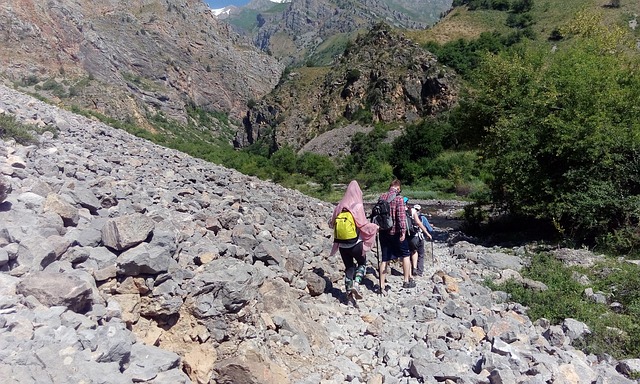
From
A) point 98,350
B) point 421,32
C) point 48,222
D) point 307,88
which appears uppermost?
point 421,32

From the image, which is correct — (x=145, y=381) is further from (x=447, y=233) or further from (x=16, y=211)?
(x=447, y=233)

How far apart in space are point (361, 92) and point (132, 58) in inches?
2160

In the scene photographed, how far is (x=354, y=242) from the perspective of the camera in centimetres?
698

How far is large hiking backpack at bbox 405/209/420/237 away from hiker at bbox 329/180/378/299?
1449mm

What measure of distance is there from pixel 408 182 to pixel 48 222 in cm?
4605

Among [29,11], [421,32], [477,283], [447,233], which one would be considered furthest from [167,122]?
[477,283]

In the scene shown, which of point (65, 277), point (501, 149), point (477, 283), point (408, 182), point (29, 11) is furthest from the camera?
point (29, 11)

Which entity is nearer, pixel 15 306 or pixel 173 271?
pixel 15 306

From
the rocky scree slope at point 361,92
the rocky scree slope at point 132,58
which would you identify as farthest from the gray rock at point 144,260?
the rocky scree slope at point 361,92

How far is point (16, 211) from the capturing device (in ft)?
16.1

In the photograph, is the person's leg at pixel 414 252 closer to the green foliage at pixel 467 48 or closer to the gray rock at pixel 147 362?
the gray rock at pixel 147 362

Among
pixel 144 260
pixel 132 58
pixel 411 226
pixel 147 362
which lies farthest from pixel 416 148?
pixel 132 58

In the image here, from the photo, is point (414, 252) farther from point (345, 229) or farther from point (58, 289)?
point (58, 289)

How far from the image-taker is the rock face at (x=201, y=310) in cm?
359
